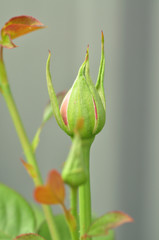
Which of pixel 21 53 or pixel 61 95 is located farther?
pixel 21 53

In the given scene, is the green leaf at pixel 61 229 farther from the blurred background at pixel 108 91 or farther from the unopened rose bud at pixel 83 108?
the blurred background at pixel 108 91

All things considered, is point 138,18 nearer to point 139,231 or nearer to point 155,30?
point 155,30

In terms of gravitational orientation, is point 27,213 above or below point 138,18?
below

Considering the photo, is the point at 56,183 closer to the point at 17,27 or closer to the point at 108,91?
the point at 17,27

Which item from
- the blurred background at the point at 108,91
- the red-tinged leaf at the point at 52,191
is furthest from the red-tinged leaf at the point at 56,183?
the blurred background at the point at 108,91

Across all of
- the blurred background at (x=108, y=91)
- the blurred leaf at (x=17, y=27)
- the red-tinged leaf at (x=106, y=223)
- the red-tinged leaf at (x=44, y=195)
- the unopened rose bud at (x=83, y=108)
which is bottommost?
the blurred background at (x=108, y=91)

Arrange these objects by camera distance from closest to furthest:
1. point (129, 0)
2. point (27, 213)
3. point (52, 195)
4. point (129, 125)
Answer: point (52, 195) → point (27, 213) → point (129, 0) → point (129, 125)

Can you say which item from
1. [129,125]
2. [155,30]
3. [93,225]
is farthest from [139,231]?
[93,225]

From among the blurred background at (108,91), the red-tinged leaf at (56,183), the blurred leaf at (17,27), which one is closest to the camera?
the red-tinged leaf at (56,183)
